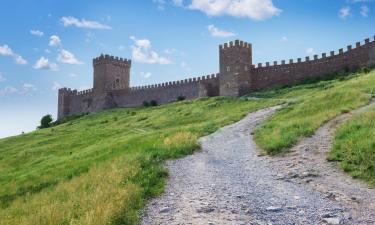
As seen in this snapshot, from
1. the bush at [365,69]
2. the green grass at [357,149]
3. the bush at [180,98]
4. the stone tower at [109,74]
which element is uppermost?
the stone tower at [109,74]

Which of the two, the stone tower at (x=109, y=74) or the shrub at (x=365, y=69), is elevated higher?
the stone tower at (x=109, y=74)

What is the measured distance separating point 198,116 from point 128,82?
152 feet

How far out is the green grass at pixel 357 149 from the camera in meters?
13.1

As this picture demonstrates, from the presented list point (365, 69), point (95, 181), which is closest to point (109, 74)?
point (365, 69)

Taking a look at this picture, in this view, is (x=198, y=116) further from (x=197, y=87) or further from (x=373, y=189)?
(x=373, y=189)

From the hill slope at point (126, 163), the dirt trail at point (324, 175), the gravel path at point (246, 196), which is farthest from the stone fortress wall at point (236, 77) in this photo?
the gravel path at point (246, 196)

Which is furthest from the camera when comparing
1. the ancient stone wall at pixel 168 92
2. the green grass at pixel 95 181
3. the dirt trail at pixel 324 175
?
the ancient stone wall at pixel 168 92

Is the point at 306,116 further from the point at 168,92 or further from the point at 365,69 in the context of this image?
the point at 168,92

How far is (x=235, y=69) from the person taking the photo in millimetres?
53344

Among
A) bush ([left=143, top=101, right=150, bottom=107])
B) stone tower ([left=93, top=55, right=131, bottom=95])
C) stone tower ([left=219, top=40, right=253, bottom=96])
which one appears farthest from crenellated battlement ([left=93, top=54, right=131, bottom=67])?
stone tower ([left=219, top=40, right=253, bottom=96])

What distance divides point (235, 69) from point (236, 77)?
1.03 metres

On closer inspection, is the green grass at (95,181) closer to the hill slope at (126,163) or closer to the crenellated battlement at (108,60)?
the hill slope at (126,163)

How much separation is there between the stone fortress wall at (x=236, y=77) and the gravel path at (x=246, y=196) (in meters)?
34.6

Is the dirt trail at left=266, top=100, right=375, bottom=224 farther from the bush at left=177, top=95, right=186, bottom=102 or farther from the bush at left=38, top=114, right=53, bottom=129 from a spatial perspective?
the bush at left=38, top=114, right=53, bottom=129
